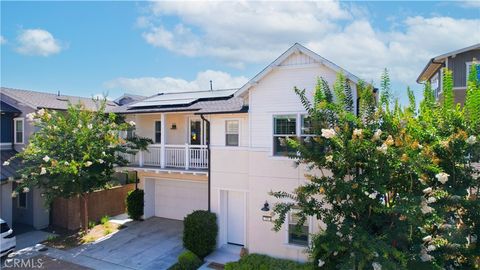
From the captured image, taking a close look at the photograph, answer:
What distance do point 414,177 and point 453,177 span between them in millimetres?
1044

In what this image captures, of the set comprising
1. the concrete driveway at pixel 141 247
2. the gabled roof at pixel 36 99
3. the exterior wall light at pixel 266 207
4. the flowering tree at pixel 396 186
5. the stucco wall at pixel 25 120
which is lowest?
the concrete driveway at pixel 141 247

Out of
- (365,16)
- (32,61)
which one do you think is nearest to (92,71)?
(32,61)

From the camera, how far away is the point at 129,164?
16.6 metres

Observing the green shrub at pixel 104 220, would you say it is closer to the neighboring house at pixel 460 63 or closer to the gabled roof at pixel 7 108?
the gabled roof at pixel 7 108

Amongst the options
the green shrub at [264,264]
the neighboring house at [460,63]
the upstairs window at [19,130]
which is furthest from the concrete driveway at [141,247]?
the neighboring house at [460,63]

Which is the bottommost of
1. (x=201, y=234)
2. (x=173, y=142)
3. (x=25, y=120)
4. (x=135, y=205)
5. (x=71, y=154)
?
(x=201, y=234)

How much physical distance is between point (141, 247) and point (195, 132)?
6.21 meters

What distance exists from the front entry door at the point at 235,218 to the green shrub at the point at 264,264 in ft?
6.09

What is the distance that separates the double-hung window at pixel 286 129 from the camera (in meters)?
11.5

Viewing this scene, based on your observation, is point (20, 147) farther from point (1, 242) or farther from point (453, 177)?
point (453, 177)

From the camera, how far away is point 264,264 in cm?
1127

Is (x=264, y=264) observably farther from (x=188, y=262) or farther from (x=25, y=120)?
(x=25, y=120)

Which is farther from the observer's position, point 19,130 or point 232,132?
point 19,130

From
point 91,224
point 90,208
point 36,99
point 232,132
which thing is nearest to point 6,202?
point 90,208
